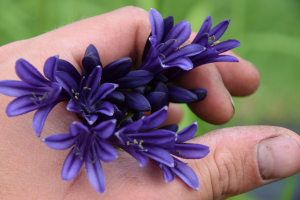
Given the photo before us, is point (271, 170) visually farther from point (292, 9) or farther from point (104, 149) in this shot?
point (292, 9)

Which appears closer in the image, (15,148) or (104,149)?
(104,149)

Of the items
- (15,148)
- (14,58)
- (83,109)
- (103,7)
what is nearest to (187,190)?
(83,109)

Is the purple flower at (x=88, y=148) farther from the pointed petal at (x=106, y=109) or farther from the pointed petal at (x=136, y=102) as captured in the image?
the pointed petal at (x=136, y=102)

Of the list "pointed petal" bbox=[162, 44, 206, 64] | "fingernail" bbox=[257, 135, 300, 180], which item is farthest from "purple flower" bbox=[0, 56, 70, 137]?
"fingernail" bbox=[257, 135, 300, 180]

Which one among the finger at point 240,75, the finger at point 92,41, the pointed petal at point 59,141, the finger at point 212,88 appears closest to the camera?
the pointed petal at point 59,141

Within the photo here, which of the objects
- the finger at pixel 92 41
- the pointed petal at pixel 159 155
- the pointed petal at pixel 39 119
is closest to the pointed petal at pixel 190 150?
the pointed petal at pixel 159 155

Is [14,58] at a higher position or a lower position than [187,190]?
higher
